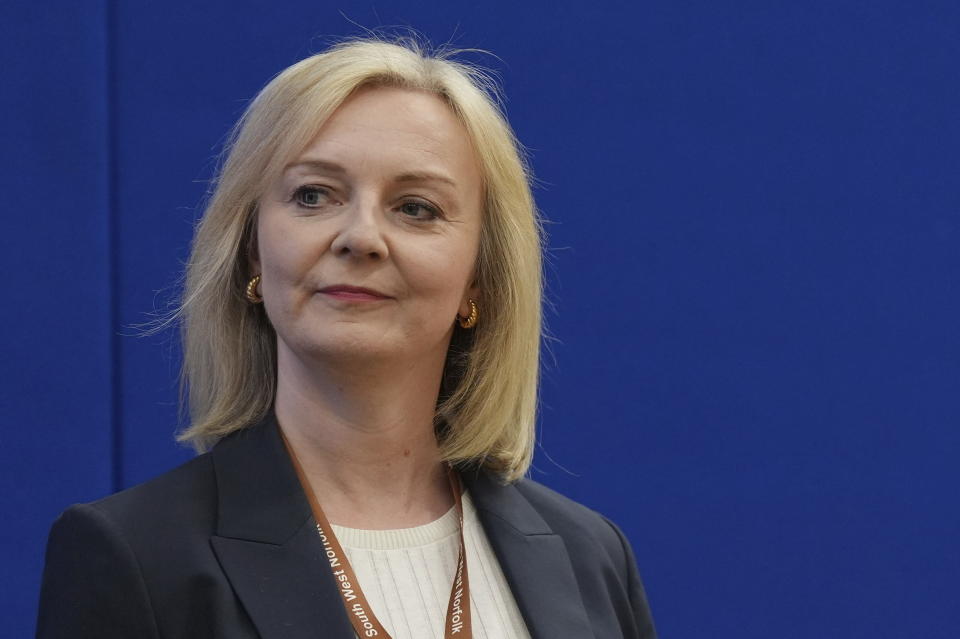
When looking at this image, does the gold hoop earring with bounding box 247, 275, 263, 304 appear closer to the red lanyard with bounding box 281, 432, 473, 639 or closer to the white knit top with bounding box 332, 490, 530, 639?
the red lanyard with bounding box 281, 432, 473, 639

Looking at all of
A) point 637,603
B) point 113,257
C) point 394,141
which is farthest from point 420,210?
point 113,257

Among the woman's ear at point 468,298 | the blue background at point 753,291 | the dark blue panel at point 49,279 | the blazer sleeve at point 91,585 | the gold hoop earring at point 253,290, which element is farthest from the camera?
the blue background at point 753,291

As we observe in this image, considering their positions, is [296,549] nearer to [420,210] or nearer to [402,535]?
[402,535]

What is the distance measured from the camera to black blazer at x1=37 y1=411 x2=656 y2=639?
143cm

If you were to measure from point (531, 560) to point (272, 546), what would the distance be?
0.39 metres

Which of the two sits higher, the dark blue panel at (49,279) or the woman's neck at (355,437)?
the dark blue panel at (49,279)

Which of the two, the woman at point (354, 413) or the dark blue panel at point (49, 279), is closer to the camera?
the woman at point (354, 413)

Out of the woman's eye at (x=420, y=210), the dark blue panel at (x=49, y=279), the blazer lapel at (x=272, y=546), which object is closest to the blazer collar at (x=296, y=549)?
the blazer lapel at (x=272, y=546)

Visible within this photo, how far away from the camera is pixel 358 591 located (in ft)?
5.11

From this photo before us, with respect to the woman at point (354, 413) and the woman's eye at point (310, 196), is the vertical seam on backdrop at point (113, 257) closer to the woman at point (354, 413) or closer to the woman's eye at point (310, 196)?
the woman at point (354, 413)

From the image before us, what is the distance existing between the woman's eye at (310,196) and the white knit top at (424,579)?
407 mm

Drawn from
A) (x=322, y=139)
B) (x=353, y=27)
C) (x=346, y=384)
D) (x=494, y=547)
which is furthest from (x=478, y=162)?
(x=353, y=27)

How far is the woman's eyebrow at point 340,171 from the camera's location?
1.64 metres

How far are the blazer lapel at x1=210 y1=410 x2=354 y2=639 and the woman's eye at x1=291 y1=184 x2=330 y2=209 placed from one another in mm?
296
